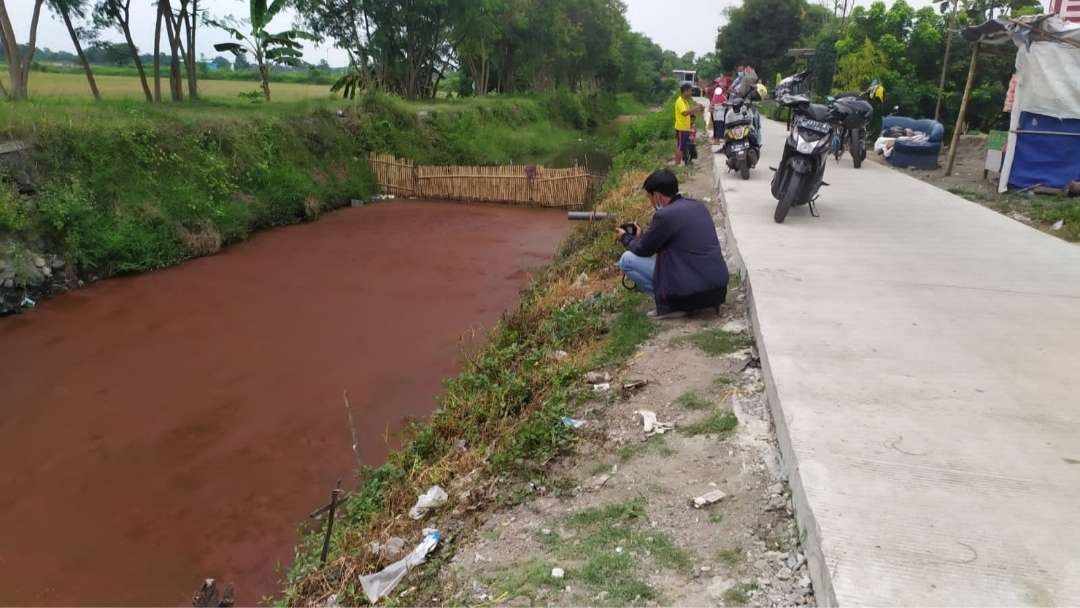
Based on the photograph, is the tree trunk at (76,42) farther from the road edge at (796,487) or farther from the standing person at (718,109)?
the road edge at (796,487)

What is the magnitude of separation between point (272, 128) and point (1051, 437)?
14.6 meters

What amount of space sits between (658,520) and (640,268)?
2.49 meters

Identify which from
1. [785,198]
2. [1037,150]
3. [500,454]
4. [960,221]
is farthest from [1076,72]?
[500,454]

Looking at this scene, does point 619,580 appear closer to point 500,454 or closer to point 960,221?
point 500,454

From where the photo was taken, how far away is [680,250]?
460 cm

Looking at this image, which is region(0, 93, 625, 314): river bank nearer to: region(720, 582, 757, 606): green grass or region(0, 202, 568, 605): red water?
region(0, 202, 568, 605): red water

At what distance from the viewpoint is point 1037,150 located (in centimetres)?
906

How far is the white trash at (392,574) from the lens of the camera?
2.95 m

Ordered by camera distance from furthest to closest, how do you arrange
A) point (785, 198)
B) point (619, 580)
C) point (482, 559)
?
point (785, 198)
point (482, 559)
point (619, 580)

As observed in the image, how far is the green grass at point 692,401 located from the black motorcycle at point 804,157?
3.66 m

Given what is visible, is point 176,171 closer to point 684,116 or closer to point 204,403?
point 204,403

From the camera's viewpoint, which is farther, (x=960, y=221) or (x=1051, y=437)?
(x=960, y=221)

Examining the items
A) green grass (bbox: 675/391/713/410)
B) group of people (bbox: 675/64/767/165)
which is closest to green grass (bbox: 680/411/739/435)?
green grass (bbox: 675/391/713/410)

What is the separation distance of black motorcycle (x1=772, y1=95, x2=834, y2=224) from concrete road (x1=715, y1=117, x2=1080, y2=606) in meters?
0.91
